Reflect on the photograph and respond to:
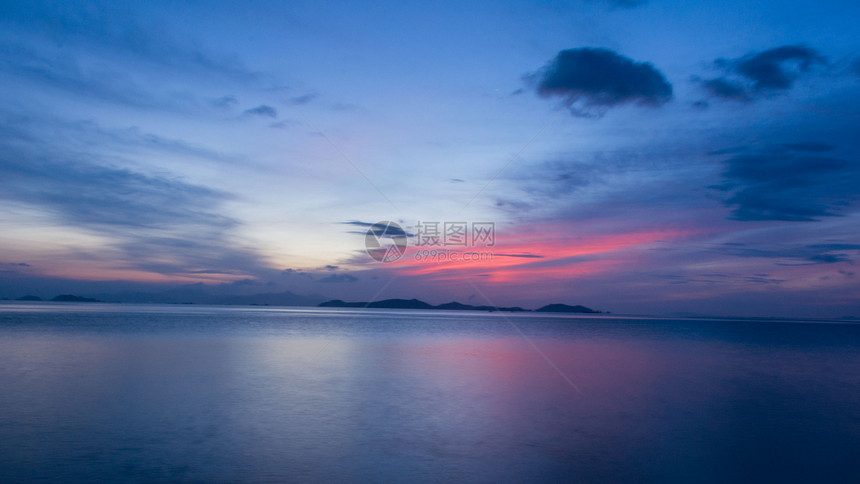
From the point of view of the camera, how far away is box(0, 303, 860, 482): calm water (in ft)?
25.3

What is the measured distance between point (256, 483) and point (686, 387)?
13.5 meters

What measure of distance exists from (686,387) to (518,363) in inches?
269

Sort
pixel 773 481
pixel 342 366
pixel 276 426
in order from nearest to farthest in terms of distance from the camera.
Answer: pixel 773 481, pixel 276 426, pixel 342 366

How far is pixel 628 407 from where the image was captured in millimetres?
12281

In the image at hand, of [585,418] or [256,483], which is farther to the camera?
[585,418]

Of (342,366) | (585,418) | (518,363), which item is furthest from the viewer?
(518,363)

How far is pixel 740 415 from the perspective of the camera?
38.6 ft

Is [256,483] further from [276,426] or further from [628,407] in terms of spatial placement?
[628,407]

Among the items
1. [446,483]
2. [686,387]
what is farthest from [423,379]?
[446,483]

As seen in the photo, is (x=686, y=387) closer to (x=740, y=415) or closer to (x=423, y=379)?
(x=740, y=415)

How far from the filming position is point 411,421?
10.8 meters

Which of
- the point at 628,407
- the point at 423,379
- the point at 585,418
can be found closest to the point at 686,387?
the point at 628,407

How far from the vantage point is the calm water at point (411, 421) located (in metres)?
7.71

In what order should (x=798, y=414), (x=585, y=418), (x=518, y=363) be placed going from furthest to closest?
(x=518, y=363)
(x=798, y=414)
(x=585, y=418)
